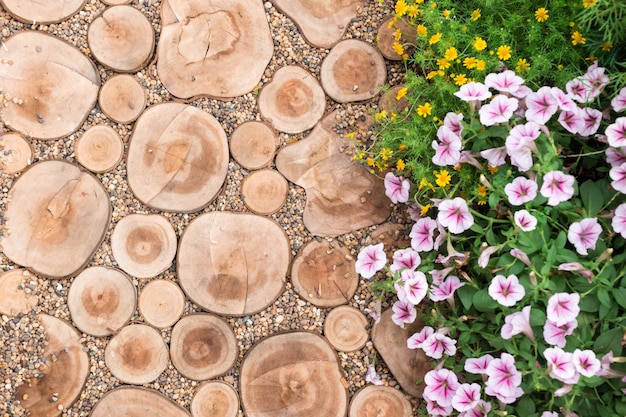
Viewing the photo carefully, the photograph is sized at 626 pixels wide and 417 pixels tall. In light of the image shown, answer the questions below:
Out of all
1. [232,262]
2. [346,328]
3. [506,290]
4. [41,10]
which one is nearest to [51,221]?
[232,262]

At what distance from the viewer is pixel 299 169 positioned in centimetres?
190

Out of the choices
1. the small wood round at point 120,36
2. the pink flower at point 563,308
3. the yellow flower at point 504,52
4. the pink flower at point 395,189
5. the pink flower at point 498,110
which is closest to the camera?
the pink flower at point 563,308

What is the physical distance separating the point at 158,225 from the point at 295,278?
456 millimetres

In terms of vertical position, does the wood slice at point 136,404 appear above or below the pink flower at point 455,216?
below

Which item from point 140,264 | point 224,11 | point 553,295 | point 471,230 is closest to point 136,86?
point 224,11

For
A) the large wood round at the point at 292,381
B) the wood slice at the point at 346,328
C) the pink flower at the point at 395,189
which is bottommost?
the large wood round at the point at 292,381

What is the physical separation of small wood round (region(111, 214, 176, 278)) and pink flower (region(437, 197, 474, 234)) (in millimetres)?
827

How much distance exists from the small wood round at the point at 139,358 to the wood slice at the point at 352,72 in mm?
949

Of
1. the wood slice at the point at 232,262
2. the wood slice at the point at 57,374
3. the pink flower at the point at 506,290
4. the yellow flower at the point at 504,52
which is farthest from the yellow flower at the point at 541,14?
the wood slice at the point at 57,374

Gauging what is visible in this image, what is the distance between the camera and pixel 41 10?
6.25 feet

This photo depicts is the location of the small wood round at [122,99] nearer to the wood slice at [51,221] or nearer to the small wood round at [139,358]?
the wood slice at [51,221]

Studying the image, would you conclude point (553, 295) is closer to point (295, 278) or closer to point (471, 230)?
point (471, 230)

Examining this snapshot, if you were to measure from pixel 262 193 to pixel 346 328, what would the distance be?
0.50 m

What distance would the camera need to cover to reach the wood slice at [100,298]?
72.5 inches
